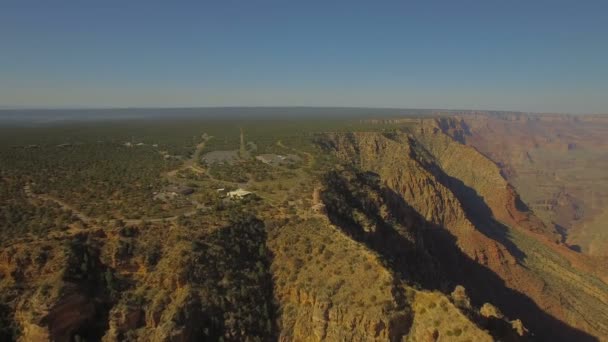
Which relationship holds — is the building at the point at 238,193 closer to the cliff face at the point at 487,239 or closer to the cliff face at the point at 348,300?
the cliff face at the point at 348,300

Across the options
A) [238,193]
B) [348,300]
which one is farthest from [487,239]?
[348,300]

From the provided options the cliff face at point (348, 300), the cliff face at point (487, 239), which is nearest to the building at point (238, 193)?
the cliff face at point (348, 300)

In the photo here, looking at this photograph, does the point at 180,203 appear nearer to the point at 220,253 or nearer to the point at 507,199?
the point at 220,253

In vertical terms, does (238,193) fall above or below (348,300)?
above

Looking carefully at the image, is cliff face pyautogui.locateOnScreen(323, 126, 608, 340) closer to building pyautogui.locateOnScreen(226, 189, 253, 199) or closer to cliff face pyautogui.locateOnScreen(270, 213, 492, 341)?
cliff face pyautogui.locateOnScreen(270, 213, 492, 341)

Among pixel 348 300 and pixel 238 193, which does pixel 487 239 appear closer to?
pixel 238 193

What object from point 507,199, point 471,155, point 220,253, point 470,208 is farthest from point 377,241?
point 471,155

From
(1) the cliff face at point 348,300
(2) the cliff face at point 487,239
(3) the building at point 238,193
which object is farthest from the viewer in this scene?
(2) the cliff face at point 487,239

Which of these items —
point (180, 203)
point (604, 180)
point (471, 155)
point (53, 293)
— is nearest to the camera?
point (53, 293)
